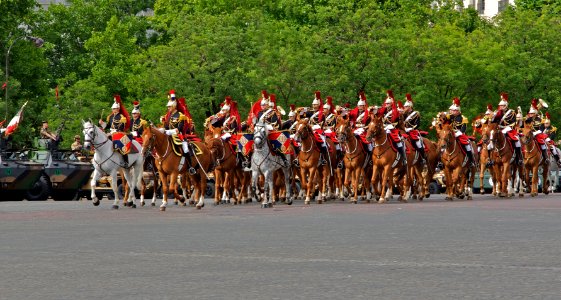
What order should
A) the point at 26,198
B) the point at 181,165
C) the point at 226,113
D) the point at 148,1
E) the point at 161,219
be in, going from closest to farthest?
the point at 161,219 → the point at 181,165 → the point at 226,113 → the point at 26,198 → the point at 148,1

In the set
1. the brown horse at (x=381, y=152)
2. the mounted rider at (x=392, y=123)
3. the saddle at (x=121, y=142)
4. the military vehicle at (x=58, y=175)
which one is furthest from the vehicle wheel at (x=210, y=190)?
the saddle at (x=121, y=142)

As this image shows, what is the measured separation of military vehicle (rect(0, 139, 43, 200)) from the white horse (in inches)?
431

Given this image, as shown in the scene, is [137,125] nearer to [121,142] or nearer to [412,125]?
[121,142]

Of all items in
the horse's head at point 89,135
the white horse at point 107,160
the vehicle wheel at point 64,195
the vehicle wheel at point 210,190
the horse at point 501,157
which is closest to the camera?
the horse's head at point 89,135

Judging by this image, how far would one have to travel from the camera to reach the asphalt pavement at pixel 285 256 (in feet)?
42.9

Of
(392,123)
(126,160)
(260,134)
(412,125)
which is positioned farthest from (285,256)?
(412,125)

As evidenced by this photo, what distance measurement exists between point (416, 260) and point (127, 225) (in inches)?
379

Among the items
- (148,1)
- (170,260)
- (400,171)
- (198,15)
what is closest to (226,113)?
(400,171)

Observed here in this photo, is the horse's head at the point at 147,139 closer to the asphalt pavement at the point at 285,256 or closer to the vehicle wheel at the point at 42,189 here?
the asphalt pavement at the point at 285,256

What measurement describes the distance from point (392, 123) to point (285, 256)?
2073cm

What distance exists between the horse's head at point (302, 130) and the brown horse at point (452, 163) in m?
4.48

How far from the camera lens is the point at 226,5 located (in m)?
79.9

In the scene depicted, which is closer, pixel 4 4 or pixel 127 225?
pixel 127 225

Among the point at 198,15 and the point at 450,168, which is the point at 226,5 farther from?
the point at 450,168
